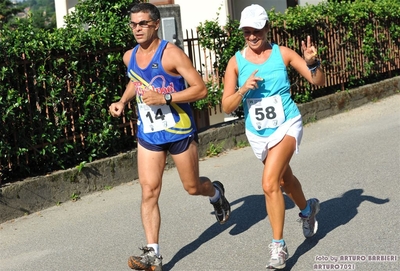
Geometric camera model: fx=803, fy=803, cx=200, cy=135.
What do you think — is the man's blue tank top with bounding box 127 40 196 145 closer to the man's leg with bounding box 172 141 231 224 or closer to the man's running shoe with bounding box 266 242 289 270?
the man's leg with bounding box 172 141 231 224

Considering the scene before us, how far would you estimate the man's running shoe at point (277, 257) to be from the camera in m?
5.67

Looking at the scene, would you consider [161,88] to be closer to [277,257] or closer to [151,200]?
[151,200]

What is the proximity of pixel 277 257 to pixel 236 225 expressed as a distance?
1579 millimetres

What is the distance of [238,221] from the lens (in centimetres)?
737

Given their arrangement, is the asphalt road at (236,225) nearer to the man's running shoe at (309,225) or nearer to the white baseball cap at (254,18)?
the man's running shoe at (309,225)

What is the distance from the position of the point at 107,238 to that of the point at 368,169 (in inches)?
131

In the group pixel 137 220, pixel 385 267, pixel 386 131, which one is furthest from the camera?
pixel 386 131

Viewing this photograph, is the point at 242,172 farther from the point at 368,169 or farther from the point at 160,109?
the point at 160,109

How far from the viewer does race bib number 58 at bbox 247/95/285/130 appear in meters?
5.97

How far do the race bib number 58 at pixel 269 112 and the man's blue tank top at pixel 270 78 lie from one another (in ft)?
0.10

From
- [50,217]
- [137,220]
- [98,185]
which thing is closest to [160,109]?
[137,220]

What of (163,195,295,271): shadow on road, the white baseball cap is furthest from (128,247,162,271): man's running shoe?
the white baseball cap

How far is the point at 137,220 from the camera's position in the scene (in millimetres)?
7766

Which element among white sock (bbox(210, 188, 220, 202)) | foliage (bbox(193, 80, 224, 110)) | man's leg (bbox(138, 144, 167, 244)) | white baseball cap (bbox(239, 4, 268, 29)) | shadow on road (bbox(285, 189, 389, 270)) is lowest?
shadow on road (bbox(285, 189, 389, 270))
